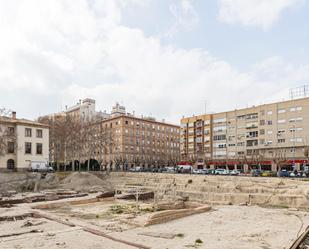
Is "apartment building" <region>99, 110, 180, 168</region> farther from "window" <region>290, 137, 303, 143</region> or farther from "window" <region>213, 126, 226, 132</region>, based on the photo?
"window" <region>290, 137, 303, 143</region>

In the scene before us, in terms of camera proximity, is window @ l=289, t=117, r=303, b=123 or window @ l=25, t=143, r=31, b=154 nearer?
window @ l=25, t=143, r=31, b=154

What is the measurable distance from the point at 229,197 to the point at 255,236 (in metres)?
17.6

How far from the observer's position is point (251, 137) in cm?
8706

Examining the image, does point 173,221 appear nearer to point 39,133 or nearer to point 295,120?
point 39,133

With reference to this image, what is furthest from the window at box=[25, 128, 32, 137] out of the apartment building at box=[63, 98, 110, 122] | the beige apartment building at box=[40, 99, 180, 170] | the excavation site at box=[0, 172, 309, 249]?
the apartment building at box=[63, 98, 110, 122]

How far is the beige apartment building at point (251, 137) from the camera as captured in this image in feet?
249

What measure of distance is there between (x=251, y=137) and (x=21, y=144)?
58275 millimetres

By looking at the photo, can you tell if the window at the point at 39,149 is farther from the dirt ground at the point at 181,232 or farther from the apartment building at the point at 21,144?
the dirt ground at the point at 181,232

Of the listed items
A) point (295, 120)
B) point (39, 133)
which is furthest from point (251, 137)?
point (39, 133)

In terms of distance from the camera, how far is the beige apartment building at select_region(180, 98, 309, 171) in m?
75.8

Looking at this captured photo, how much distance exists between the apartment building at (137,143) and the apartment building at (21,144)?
38.4 meters

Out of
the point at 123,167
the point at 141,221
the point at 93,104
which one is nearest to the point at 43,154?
the point at 123,167

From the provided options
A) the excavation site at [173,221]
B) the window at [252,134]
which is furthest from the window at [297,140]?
the excavation site at [173,221]

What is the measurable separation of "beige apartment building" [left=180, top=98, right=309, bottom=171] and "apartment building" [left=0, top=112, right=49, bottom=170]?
157 ft
